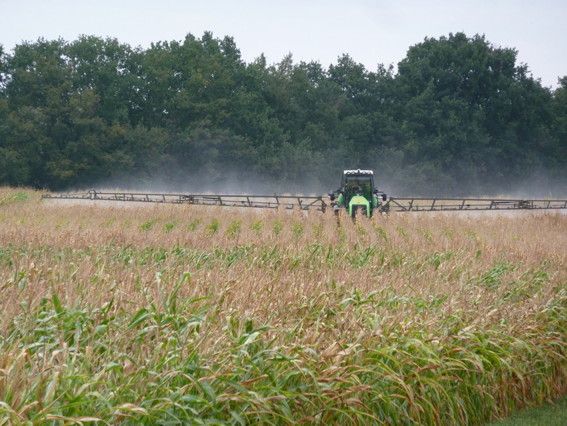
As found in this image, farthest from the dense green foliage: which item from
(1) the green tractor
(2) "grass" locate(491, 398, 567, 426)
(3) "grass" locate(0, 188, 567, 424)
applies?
(2) "grass" locate(491, 398, 567, 426)

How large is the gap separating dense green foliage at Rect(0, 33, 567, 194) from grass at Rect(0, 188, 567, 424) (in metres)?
48.4

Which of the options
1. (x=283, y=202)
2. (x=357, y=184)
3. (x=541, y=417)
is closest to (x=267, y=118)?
(x=283, y=202)

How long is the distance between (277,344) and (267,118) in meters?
67.1

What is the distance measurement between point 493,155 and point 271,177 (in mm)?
19838

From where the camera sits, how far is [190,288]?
9.81 metres

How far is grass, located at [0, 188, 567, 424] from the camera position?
636 centimetres

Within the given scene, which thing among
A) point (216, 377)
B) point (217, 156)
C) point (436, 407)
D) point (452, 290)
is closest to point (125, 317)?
point (216, 377)

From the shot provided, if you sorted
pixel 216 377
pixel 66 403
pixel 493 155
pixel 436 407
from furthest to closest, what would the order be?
pixel 493 155, pixel 436 407, pixel 216 377, pixel 66 403

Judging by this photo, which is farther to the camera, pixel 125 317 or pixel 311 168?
pixel 311 168

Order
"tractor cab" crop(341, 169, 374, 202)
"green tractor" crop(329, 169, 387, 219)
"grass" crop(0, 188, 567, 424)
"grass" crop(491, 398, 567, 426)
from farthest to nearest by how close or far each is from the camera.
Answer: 1. "tractor cab" crop(341, 169, 374, 202)
2. "green tractor" crop(329, 169, 387, 219)
3. "grass" crop(491, 398, 567, 426)
4. "grass" crop(0, 188, 567, 424)

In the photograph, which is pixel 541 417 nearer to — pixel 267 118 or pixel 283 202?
pixel 283 202

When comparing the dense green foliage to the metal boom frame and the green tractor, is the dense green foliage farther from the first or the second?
the green tractor

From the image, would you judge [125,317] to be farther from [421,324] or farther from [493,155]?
[493,155]

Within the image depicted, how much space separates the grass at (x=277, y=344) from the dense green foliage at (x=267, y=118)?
48368mm
